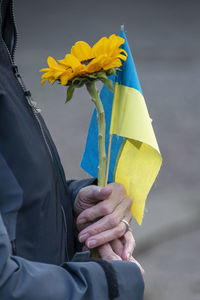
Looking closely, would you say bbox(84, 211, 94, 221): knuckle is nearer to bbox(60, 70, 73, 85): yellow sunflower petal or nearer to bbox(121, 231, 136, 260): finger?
bbox(121, 231, 136, 260): finger

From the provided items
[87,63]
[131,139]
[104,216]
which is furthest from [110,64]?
[104,216]

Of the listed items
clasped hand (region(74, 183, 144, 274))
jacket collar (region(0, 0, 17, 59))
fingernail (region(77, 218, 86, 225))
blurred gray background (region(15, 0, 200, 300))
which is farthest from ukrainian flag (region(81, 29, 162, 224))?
blurred gray background (region(15, 0, 200, 300))

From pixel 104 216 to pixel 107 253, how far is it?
9 cm

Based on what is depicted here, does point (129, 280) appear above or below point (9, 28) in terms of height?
below

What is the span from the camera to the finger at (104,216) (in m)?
1.07

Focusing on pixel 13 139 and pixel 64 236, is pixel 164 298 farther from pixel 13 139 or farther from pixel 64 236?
pixel 13 139

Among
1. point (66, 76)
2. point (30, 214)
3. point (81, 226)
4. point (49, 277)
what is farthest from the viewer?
point (81, 226)

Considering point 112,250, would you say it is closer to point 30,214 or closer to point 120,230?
point 120,230

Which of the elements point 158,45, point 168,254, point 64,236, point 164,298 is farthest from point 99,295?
point 158,45

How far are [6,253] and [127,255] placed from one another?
0.41 meters

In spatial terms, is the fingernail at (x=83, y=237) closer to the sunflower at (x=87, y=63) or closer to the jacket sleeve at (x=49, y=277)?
the jacket sleeve at (x=49, y=277)

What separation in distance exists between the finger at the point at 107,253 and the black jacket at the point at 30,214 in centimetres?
8

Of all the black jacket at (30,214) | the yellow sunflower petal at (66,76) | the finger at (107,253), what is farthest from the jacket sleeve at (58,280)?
the yellow sunflower petal at (66,76)

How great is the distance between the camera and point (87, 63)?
1032mm
